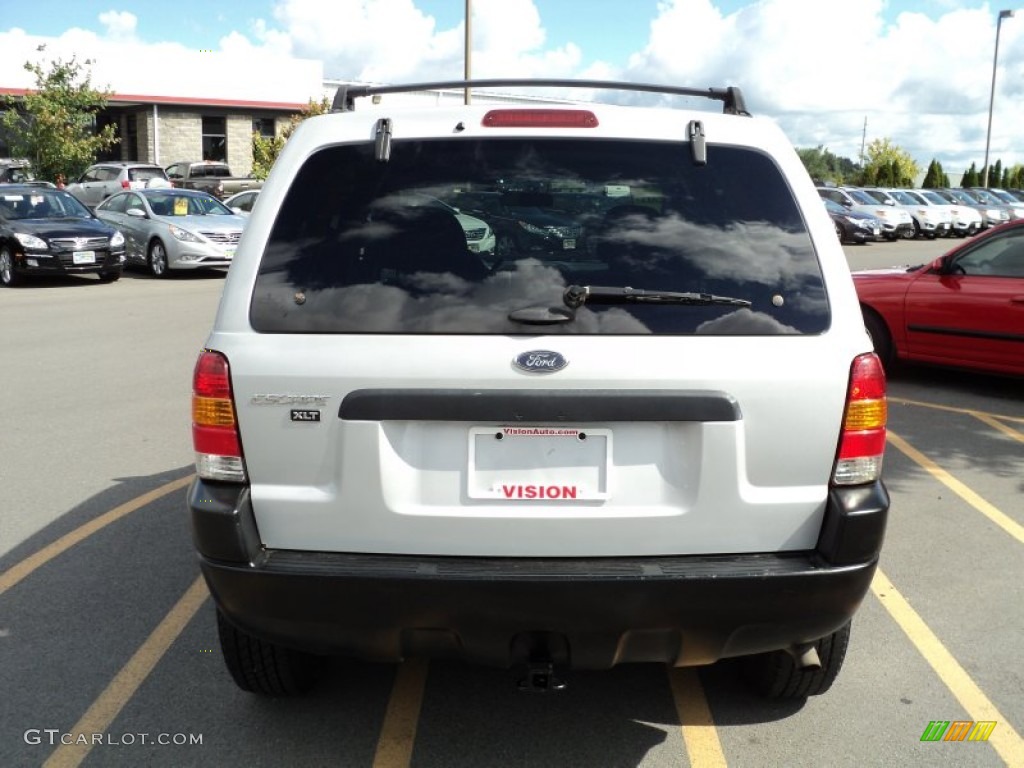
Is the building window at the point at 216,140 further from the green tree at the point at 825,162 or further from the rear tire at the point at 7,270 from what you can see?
the green tree at the point at 825,162

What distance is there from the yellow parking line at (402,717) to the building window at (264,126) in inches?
1698

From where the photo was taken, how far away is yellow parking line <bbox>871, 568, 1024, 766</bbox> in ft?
11.3

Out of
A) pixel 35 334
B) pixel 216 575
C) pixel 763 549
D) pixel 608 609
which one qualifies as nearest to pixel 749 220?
pixel 763 549

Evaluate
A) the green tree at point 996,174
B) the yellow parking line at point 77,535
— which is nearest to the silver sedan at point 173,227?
the yellow parking line at point 77,535

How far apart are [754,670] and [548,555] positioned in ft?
3.77

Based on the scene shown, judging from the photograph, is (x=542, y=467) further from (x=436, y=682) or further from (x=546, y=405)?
(x=436, y=682)

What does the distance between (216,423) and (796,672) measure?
2007 mm

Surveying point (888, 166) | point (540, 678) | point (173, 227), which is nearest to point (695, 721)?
point (540, 678)

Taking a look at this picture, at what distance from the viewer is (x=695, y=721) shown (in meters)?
3.55

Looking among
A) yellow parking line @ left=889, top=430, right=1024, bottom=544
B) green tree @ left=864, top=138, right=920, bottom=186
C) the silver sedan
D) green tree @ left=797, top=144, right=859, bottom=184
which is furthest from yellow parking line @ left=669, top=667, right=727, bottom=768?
green tree @ left=797, top=144, right=859, bottom=184

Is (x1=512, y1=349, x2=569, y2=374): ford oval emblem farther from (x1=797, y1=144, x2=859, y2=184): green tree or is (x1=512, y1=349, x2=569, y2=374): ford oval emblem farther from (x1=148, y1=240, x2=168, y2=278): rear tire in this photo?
(x1=797, y1=144, x2=859, y2=184): green tree

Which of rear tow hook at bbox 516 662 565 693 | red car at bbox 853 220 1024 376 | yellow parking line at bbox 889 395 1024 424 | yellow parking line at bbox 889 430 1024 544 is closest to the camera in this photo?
rear tow hook at bbox 516 662 565 693

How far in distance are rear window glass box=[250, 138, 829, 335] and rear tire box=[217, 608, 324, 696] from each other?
108 centimetres

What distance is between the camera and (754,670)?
3680mm
